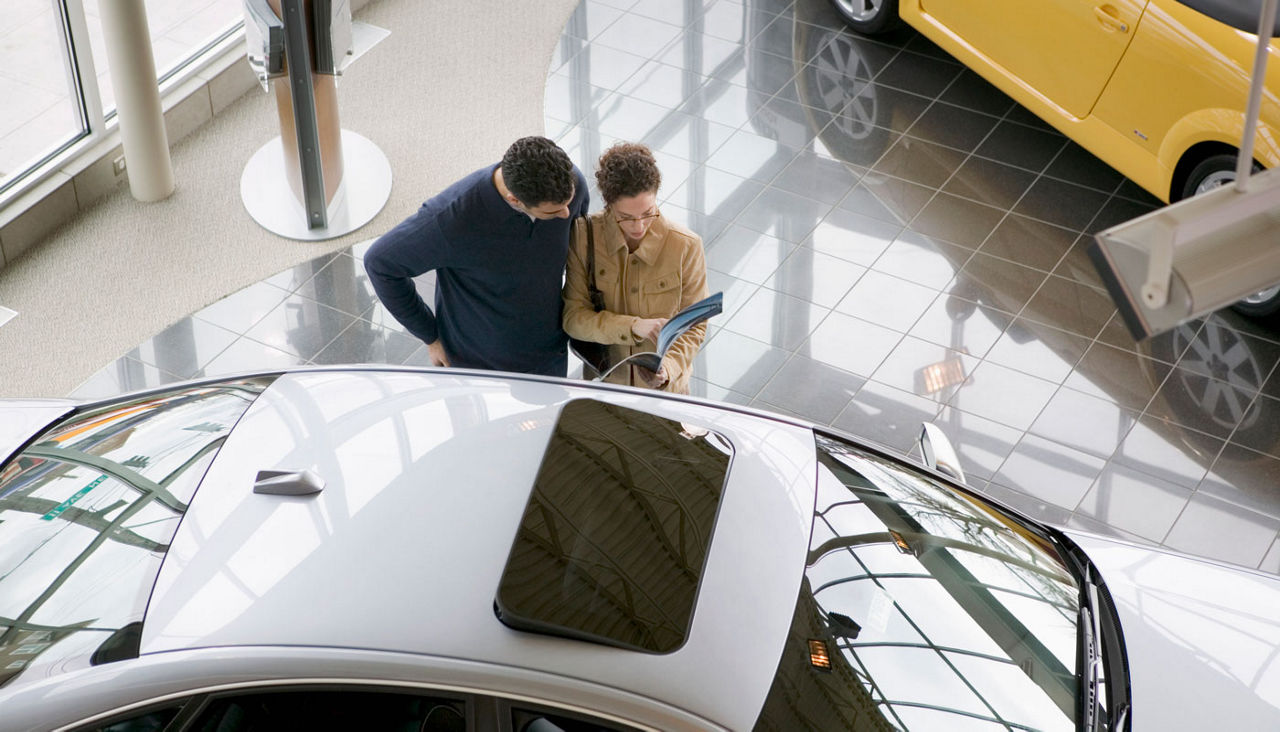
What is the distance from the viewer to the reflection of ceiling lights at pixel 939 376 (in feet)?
17.5

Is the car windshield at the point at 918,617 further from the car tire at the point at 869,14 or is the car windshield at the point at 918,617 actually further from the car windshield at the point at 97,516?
the car tire at the point at 869,14

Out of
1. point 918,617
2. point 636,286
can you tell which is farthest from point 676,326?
point 918,617

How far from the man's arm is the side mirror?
153 cm

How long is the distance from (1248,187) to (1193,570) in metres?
1.40

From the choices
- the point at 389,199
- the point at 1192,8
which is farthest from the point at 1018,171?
the point at 389,199

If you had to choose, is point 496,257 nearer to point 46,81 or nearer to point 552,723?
point 552,723

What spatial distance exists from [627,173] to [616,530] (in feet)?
3.90

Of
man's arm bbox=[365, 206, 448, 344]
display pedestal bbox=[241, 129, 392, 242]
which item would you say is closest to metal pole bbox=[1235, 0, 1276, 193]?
man's arm bbox=[365, 206, 448, 344]

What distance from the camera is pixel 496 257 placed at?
12.0 feet

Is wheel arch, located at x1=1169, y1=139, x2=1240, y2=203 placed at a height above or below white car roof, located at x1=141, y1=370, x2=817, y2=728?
below

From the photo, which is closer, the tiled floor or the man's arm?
the man's arm

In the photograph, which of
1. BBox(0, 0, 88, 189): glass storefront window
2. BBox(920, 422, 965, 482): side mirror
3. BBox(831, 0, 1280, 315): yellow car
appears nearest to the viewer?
BBox(920, 422, 965, 482): side mirror

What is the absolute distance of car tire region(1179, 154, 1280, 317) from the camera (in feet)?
17.4

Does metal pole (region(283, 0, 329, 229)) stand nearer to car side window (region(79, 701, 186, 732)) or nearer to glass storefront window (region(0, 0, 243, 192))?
glass storefront window (region(0, 0, 243, 192))
